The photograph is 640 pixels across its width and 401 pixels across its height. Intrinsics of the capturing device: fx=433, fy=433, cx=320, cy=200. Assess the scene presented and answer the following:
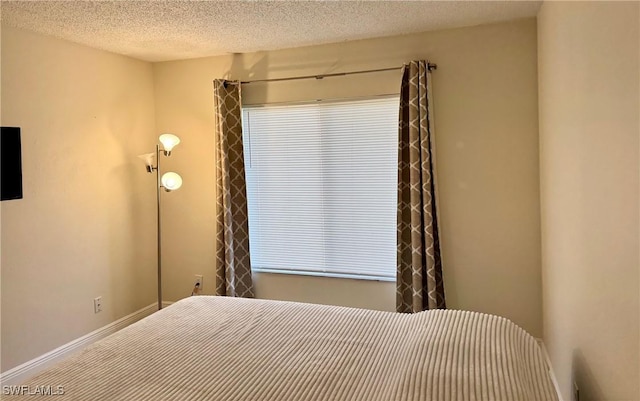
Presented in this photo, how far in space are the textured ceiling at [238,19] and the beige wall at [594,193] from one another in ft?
2.13

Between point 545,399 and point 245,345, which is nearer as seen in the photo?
point 545,399

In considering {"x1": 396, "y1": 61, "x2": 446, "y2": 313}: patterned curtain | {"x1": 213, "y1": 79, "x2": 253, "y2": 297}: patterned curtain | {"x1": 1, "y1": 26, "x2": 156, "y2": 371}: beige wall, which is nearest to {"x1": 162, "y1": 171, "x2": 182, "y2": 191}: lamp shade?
{"x1": 213, "y1": 79, "x2": 253, "y2": 297}: patterned curtain

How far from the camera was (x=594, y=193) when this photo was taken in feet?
5.19

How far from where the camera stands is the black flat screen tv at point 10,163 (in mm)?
2656

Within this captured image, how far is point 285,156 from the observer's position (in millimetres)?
3574

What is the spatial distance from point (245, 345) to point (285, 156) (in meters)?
2.01

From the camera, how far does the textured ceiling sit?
2.55 metres

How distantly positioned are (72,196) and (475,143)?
2.95m

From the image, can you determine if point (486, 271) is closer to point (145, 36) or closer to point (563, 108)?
point (563, 108)

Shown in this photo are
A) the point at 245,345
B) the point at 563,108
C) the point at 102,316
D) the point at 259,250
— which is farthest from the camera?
the point at 259,250

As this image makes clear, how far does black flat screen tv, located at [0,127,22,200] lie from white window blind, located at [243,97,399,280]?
62.8 inches

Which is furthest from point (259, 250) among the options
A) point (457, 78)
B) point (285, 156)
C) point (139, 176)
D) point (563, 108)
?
point (563, 108)

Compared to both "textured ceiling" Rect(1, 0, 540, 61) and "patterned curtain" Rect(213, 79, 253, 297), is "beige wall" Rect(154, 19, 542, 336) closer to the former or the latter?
"textured ceiling" Rect(1, 0, 540, 61)

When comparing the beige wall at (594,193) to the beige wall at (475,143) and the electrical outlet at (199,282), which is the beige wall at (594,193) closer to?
the beige wall at (475,143)
